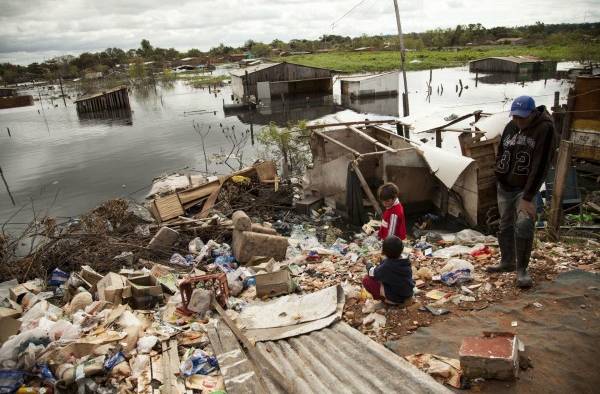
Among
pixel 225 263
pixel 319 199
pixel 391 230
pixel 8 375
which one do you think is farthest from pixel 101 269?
pixel 319 199

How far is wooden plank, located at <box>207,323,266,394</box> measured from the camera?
3.01m

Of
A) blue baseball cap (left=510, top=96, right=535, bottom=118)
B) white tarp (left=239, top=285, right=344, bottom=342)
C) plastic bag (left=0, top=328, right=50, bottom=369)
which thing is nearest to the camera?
blue baseball cap (left=510, top=96, right=535, bottom=118)

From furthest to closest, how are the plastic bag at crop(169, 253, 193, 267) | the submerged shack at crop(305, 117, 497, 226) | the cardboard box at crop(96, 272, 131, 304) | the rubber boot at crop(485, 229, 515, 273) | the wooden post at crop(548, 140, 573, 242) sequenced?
the submerged shack at crop(305, 117, 497, 226)
the plastic bag at crop(169, 253, 193, 267)
the wooden post at crop(548, 140, 573, 242)
the cardboard box at crop(96, 272, 131, 304)
the rubber boot at crop(485, 229, 515, 273)

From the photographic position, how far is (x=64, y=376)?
324cm

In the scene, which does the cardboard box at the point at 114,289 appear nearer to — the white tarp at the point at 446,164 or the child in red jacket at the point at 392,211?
the child in red jacket at the point at 392,211

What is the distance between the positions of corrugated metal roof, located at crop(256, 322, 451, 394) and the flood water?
6.70 m

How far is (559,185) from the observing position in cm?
529

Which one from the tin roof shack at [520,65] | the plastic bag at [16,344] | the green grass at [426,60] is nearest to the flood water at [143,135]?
the tin roof shack at [520,65]

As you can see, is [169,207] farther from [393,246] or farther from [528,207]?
[528,207]

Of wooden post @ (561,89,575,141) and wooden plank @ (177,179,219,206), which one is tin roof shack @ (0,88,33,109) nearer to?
wooden plank @ (177,179,219,206)

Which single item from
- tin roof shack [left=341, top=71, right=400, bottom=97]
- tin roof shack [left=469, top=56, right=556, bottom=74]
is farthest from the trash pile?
tin roof shack [left=469, top=56, right=556, bottom=74]

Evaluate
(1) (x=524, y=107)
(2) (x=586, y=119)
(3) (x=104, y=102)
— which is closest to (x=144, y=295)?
(1) (x=524, y=107)

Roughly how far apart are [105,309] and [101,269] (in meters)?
2.09

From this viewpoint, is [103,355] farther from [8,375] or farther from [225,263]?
[225,263]
